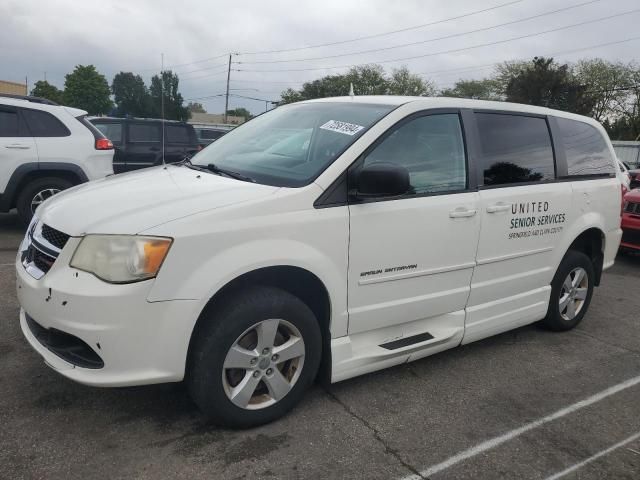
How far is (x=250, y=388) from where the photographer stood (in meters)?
2.82

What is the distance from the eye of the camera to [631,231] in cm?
778

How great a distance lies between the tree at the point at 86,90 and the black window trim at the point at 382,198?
7161 cm

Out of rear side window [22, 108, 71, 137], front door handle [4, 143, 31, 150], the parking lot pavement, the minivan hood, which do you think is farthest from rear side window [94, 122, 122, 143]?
the minivan hood

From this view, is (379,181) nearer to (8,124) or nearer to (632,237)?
(8,124)

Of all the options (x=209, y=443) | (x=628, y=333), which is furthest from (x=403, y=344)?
(x=628, y=333)

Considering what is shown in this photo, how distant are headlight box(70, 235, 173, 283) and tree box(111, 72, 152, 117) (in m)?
61.5

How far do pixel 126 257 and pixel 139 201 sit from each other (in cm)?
42

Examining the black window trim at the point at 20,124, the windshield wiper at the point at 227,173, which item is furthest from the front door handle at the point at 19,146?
the windshield wiper at the point at 227,173

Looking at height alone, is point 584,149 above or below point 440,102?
below

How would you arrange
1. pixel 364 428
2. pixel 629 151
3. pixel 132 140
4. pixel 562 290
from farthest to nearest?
pixel 629 151 → pixel 132 140 → pixel 562 290 → pixel 364 428

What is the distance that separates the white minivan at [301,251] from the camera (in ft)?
8.27

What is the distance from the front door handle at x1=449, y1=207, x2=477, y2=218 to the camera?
11.4 feet

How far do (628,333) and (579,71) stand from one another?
56012mm

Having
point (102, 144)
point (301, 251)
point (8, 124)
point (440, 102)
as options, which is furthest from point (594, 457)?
point (8, 124)
